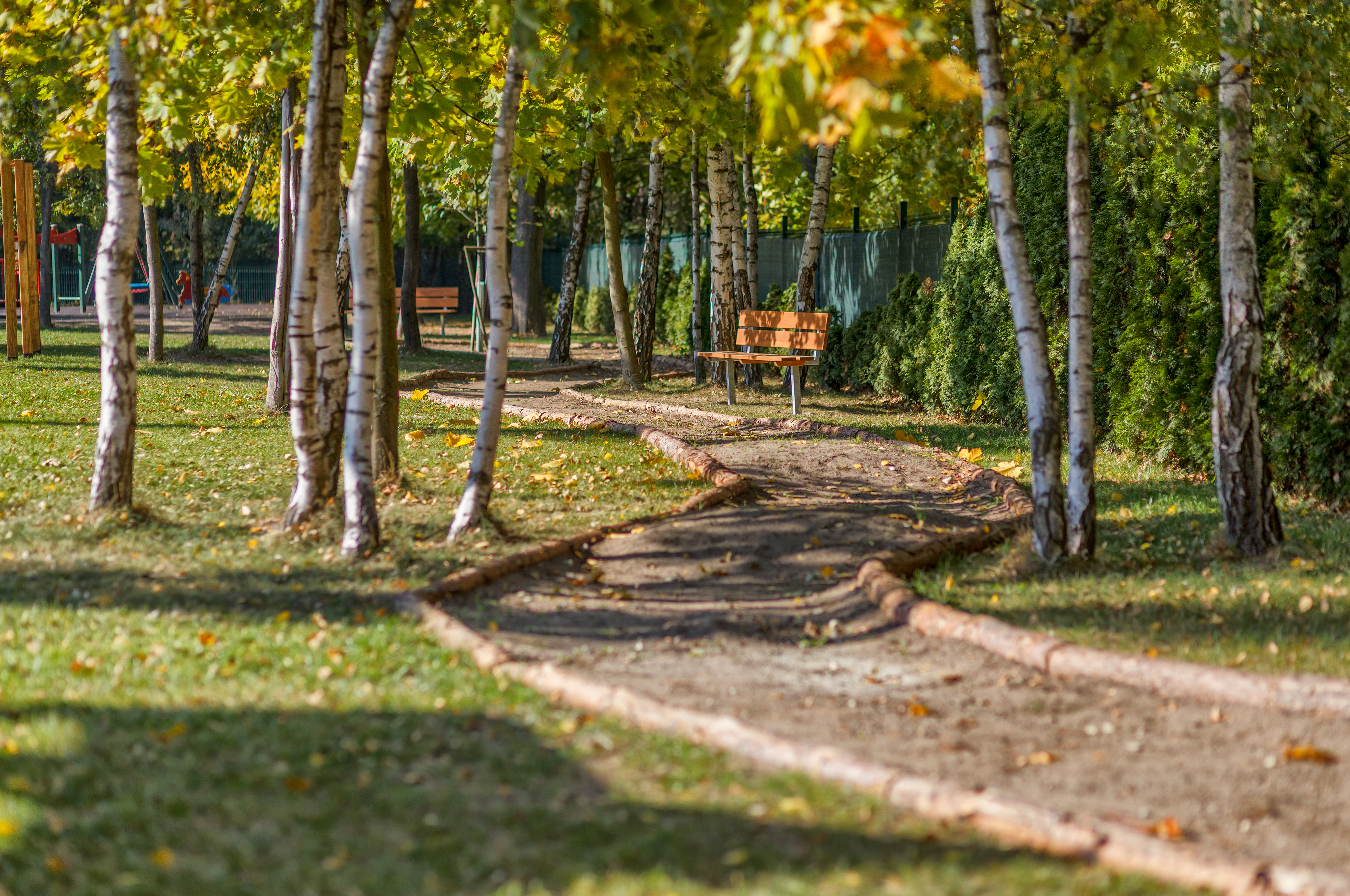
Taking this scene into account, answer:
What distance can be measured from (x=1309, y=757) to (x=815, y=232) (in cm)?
1156

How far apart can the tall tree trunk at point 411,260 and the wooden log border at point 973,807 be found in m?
17.8

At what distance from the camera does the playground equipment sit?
17344mm

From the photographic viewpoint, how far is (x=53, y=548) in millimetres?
6957

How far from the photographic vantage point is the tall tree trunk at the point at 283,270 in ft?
37.9

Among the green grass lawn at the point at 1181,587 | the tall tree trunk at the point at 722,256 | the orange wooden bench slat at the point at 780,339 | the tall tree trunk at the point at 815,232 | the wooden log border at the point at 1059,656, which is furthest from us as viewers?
the tall tree trunk at the point at 815,232

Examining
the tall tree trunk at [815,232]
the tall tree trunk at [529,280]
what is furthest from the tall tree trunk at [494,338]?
the tall tree trunk at [529,280]

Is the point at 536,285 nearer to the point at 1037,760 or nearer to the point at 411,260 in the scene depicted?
the point at 411,260

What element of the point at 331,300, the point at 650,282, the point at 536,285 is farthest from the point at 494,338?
the point at 536,285

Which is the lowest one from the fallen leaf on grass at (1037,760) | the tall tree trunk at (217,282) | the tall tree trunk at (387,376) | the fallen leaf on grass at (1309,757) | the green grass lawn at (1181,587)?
the fallen leaf on grass at (1037,760)

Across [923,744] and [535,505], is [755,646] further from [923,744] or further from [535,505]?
[535,505]

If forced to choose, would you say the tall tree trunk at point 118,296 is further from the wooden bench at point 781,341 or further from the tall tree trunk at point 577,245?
the tall tree trunk at point 577,245

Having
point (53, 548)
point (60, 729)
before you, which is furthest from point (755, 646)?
point (53, 548)

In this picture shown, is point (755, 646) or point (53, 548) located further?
point (53, 548)

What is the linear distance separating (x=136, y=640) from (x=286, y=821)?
2.28 metres
